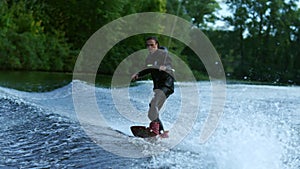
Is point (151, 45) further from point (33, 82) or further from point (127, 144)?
point (33, 82)

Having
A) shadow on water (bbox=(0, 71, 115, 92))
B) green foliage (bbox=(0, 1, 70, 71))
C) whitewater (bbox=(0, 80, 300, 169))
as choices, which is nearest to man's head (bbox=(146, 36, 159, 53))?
whitewater (bbox=(0, 80, 300, 169))

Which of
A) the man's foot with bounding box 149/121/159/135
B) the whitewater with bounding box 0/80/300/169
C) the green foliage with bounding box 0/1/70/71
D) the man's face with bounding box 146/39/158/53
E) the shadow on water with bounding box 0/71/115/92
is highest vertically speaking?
the green foliage with bounding box 0/1/70/71

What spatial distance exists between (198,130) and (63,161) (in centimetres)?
359

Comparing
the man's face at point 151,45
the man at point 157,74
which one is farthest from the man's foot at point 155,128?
the man's face at point 151,45

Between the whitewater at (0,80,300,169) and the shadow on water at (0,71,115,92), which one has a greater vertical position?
the shadow on water at (0,71,115,92)

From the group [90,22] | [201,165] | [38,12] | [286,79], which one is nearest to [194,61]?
[286,79]

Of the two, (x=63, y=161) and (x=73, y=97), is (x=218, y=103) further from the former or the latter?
(x=63, y=161)

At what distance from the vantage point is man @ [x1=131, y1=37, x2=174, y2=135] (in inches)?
279

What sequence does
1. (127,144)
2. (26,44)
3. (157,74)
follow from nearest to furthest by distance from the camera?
(127,144) < (157,74) < (26,44)

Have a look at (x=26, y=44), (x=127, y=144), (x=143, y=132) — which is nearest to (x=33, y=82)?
(x=26, y=44)

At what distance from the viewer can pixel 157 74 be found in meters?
7.30

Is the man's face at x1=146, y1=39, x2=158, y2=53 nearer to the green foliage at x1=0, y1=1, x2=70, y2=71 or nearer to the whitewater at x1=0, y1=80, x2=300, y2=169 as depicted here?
the whitewater at x1=0, y1=80, x2=300, y2=169

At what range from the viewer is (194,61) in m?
46.6

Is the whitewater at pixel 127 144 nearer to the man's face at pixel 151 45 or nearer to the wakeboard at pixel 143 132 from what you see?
the wakeboard at pixel 143 132
